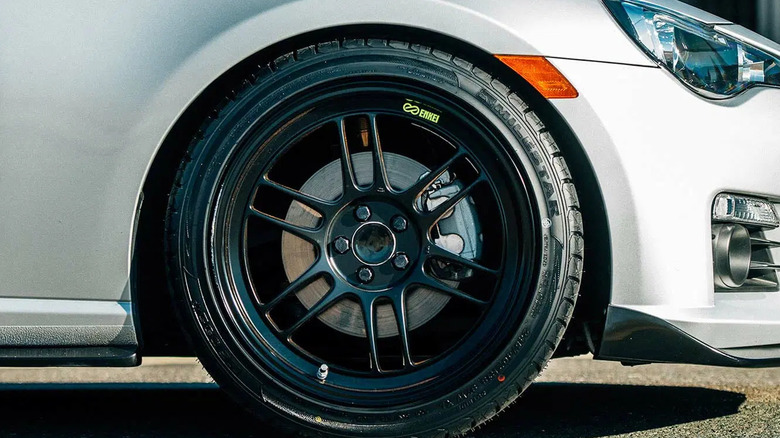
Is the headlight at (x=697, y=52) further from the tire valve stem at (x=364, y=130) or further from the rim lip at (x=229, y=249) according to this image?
the tire valve stem at (x=364, y=130)

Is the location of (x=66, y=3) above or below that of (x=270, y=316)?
above

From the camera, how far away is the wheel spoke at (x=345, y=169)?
84.4 inches

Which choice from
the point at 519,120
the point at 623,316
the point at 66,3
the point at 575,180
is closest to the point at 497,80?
the point at 519,120

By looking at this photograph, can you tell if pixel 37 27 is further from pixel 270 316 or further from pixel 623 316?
pixel 623 316

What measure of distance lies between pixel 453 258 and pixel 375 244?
0.58 feet

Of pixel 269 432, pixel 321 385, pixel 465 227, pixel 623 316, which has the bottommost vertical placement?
pixel 269 432

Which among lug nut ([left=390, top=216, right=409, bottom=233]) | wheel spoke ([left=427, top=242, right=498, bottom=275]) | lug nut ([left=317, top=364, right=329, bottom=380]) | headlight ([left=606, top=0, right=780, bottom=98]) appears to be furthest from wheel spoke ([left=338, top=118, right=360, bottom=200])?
headlight ([left=606, top=0, right=780, bottom=98])

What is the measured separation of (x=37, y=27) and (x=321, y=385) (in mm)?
995

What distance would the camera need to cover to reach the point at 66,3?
212cm

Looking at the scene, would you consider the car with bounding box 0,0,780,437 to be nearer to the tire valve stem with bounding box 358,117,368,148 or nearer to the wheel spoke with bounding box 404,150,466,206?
the wheel spoke with bounding box 404,150,466,206

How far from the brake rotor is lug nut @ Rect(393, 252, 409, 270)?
9 centimetres

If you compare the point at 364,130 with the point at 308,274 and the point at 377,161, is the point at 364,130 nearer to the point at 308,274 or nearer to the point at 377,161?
the point at 377,161

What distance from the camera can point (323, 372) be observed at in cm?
212

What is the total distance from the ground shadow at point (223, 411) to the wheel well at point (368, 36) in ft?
0.80
